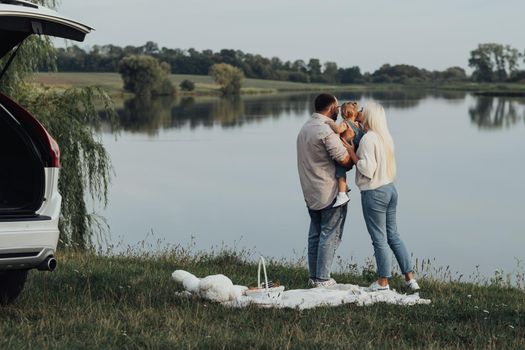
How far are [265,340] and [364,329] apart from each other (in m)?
0.84

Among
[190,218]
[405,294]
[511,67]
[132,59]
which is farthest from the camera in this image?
[511,67]

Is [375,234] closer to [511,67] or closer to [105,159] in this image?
[105,159]

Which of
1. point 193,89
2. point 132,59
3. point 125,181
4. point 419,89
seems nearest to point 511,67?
point 419,89

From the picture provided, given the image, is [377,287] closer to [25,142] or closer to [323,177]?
[323,177]

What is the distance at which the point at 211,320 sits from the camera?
Result: 5.65 metres

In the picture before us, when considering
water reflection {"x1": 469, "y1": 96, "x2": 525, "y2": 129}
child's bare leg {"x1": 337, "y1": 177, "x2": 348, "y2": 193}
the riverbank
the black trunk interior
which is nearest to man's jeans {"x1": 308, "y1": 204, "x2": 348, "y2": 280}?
child's bare leg {"x1": 337, "y1": 177, "x2": 348, "y2": 193}

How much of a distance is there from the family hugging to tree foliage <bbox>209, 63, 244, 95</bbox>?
94830mm

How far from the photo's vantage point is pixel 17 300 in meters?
→ 6.09

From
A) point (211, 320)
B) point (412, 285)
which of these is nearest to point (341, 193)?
point (412, 285)

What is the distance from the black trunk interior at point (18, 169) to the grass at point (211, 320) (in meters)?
0.77

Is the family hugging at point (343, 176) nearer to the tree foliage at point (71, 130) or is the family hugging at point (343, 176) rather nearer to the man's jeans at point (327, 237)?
the man's jeans at point (327, 237)

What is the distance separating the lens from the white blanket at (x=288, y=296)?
6141 millimetres

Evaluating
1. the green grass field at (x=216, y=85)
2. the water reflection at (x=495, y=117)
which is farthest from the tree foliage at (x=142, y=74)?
the water reflection at (x=495, y=117)

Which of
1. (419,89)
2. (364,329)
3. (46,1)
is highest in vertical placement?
(46,1)
